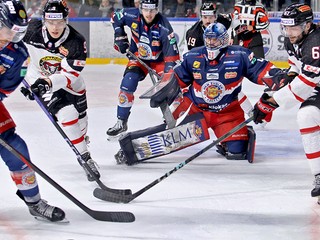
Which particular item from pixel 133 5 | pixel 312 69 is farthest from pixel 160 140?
pixel 133 5

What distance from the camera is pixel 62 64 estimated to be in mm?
4141

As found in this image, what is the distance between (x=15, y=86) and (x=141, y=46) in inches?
91.5

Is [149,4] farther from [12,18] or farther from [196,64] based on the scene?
[12,18]

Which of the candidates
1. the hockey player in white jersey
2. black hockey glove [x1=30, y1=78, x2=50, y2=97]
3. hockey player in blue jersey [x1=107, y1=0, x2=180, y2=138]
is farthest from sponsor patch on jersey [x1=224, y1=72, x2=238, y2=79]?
black hockey glove [x1=30, y1=78, x2=50, y2=97]

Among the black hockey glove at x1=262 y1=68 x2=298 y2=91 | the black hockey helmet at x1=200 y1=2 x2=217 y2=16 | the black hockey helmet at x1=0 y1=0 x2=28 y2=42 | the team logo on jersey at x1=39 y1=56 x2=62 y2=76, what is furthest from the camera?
the black hockey helmet at x1=200 y1=2 x2=217 y2=16

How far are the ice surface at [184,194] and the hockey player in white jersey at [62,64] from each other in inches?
11.3

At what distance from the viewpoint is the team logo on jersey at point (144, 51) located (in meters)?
5.46

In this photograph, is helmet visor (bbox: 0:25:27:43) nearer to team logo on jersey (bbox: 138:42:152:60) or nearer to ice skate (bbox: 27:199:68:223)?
ice skate (bbox: 27:199:68:223)

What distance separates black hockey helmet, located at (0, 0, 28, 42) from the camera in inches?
119

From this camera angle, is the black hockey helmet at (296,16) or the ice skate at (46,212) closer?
the ice skate at (46,212)

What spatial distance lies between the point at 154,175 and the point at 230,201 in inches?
27.0

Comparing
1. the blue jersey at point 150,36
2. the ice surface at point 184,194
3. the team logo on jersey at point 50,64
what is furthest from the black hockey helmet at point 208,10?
the team logo on jersey at point 50,64

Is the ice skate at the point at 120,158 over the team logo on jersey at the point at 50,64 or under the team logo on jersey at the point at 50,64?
under

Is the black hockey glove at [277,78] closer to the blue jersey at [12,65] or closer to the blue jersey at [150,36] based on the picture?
the blue jersey at [150,36]
